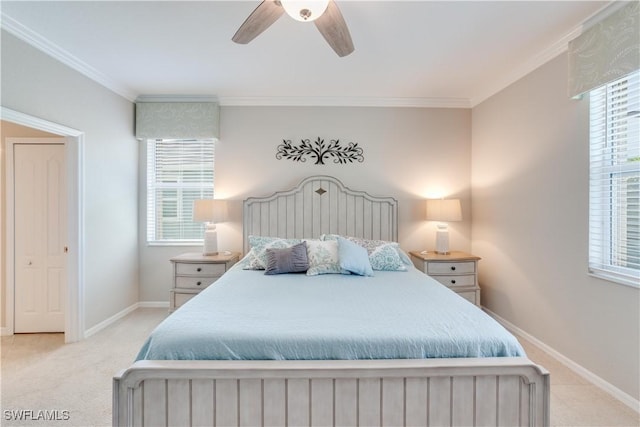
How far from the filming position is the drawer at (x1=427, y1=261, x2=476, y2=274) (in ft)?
11.1

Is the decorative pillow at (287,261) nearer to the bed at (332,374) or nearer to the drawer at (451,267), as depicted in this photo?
the bed at (332,374)

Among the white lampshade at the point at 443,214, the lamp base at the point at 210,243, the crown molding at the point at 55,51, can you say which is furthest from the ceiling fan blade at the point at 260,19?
the white lampshade at the point at 443,214

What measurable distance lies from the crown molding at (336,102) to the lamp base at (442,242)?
1581 millimetres

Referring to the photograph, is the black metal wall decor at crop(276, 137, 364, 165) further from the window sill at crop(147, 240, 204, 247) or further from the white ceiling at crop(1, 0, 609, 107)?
the window sill at crop(147, 240, 204, 247)

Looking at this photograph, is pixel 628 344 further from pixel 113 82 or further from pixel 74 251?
pixel 113 82

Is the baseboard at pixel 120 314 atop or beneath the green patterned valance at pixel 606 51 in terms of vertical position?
beneath

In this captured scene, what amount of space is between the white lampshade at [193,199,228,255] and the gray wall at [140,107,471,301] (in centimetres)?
30

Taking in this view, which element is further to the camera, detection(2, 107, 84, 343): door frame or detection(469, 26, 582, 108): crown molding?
detection(2, 107, 84, 343): door frame

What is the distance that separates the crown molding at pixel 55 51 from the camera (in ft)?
7.59

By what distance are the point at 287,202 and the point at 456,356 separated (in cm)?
266

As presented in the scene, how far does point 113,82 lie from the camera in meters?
3.39

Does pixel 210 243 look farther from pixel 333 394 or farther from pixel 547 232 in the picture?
pixel 547 232

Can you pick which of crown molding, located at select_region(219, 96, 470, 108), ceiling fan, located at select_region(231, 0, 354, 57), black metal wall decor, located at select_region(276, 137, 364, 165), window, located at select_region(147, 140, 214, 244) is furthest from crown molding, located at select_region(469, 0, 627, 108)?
window, located at select_region(147, 140, 214, 244)

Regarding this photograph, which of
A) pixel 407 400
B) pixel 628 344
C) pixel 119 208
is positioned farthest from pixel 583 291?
pixel 119 208
